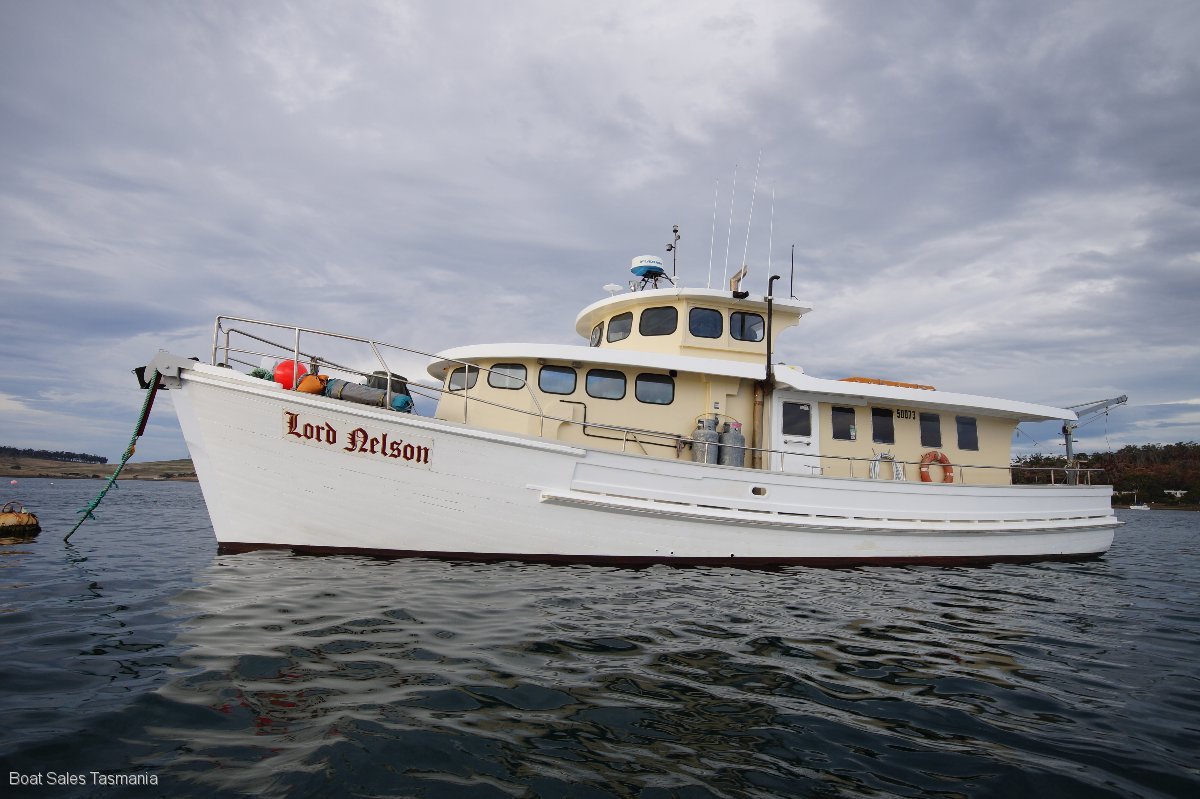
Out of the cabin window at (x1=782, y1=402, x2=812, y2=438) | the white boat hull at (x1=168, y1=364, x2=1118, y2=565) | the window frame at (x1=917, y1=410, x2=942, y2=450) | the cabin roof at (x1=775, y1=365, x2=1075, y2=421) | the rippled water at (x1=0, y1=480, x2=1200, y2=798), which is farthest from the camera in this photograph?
the window frame at (x1=917, y1=410, x2=942, y2=450)

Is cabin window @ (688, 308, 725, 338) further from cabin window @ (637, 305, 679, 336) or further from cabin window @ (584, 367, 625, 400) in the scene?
cabin window @ (584, 367, 625, 400)

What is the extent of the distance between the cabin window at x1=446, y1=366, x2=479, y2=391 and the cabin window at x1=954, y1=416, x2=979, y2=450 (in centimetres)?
936

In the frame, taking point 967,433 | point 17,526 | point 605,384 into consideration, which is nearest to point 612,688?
point 605,384

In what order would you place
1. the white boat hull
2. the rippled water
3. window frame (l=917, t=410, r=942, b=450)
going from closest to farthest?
the rippled water
the white boat hull
window frame (l=917, t=410, r=942, b=450)

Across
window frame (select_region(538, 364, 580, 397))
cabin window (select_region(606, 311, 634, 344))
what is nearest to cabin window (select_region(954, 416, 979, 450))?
cabin window (select_region(606, 311, 634, 344))

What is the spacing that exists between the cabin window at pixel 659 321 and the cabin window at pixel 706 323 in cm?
29

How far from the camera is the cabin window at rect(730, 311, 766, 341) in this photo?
10906 millimetres

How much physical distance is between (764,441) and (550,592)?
5.28 m

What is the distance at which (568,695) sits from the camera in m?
3.85

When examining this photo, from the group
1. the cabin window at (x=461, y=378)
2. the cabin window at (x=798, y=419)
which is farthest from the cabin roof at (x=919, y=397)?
the cabin window at (x=461, y=378)

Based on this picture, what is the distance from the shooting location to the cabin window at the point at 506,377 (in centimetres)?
939

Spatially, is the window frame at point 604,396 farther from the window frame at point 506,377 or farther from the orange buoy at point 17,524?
the orange buoy at point 17,524

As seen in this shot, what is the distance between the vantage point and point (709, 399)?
10.0 meters

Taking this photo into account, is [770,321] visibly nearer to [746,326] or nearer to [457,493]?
[746,326]
